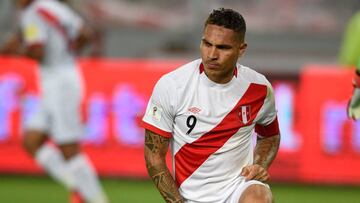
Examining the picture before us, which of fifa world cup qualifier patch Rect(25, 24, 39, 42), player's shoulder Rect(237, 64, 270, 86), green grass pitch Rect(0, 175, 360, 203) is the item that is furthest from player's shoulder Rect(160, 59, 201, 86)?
green grass pitch Rect(0, 175, 360, 203)

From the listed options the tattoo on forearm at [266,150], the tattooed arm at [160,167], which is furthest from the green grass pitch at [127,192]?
the tattooed arm at [160,167]

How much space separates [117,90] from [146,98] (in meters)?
0.34

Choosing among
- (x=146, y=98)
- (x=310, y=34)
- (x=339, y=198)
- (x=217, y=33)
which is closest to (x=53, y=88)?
(x=146, y=98)

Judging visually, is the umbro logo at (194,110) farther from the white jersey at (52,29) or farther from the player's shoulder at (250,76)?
the white jersey at (52,29)

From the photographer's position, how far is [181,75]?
19.6 ft

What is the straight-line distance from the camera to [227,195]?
604cm

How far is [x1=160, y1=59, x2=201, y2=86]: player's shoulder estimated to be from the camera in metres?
5.92

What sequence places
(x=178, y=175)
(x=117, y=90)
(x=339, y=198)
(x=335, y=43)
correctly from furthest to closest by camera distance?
(x=335, y=43) → (x=117, y=90) → (x=339, y=198) → (x=178, y=175)

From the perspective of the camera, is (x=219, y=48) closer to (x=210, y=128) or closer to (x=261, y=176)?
(x=210, y=128)

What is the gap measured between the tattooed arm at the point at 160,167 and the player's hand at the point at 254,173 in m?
0.39

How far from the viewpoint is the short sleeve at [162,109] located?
19.4ft

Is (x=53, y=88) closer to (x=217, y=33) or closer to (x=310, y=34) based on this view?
(x=217, y=33)

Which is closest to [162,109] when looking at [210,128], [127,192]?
[210,128]

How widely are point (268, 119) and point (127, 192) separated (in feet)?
15.8
